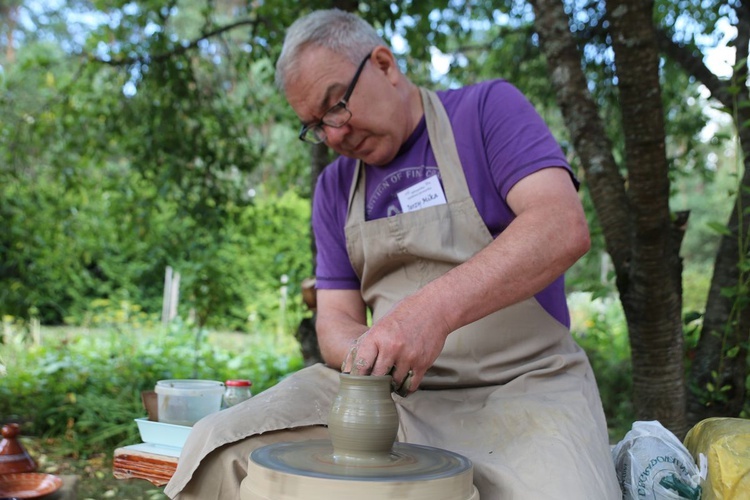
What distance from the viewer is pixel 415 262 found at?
82.0 inches

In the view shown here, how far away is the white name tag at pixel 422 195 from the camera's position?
6.76 feet

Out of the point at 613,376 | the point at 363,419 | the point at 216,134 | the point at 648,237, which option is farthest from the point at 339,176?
the point at 613,376

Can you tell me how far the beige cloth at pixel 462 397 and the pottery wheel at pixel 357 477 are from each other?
187mm

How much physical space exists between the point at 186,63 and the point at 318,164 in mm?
1848

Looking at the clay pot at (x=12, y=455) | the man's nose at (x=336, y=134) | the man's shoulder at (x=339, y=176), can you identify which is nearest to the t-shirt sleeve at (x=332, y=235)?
the man's shoulder at (x=339, y=176)

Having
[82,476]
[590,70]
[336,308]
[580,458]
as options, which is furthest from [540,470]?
[590,70]

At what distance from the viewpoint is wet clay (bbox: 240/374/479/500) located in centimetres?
129

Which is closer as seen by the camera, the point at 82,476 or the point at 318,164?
the point at 318,164

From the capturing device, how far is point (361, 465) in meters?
1.43

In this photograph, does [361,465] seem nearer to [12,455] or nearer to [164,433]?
[164,433]

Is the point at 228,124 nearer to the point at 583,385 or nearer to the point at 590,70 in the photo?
the point at 590,70

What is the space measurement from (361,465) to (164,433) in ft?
3.45

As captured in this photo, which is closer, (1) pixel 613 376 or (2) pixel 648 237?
(2) pixel 648 237

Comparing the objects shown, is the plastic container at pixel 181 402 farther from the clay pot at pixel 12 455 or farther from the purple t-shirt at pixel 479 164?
the clay pot at pixel 12 455
